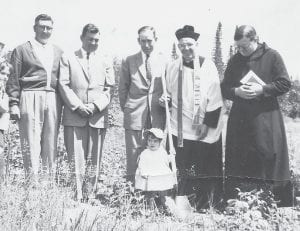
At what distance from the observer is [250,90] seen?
5.34 metres

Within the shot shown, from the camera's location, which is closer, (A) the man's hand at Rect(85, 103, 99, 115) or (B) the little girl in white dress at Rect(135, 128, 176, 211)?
(B) the little girl in white dress at Rect(135, 128, 176, 211)

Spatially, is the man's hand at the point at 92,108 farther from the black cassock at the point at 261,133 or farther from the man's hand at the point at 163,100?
the black cassock at the point at 261,133

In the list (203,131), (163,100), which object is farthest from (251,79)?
(163,100)

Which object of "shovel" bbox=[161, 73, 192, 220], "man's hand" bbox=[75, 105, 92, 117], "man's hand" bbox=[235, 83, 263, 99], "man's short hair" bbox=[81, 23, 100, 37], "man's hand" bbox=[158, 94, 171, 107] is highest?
"man's short hair" bbox=[81, 23, 100, 37]

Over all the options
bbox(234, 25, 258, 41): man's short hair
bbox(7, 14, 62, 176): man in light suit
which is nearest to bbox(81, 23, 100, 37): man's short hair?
bbox(7, 14, 62, 176): man in light suit

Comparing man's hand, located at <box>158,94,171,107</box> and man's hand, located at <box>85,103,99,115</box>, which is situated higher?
man's hand, located at <box>158,94,171,107</box>

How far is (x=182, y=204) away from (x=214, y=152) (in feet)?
2.57

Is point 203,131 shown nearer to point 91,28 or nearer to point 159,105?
point 159,105

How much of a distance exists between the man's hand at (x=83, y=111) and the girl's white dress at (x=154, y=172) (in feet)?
3.07

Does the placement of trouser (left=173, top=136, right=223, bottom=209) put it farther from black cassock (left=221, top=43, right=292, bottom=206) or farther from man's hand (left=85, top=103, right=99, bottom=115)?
man's hand (left=85, top=103, right=99, bottom=115)

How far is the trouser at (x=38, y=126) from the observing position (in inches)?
232

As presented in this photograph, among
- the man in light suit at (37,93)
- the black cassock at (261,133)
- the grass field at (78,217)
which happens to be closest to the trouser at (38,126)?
the man in light suit at (37,93)

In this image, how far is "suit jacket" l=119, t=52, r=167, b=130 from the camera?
237 inches

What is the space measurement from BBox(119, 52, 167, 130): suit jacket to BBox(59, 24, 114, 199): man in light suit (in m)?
0.36
